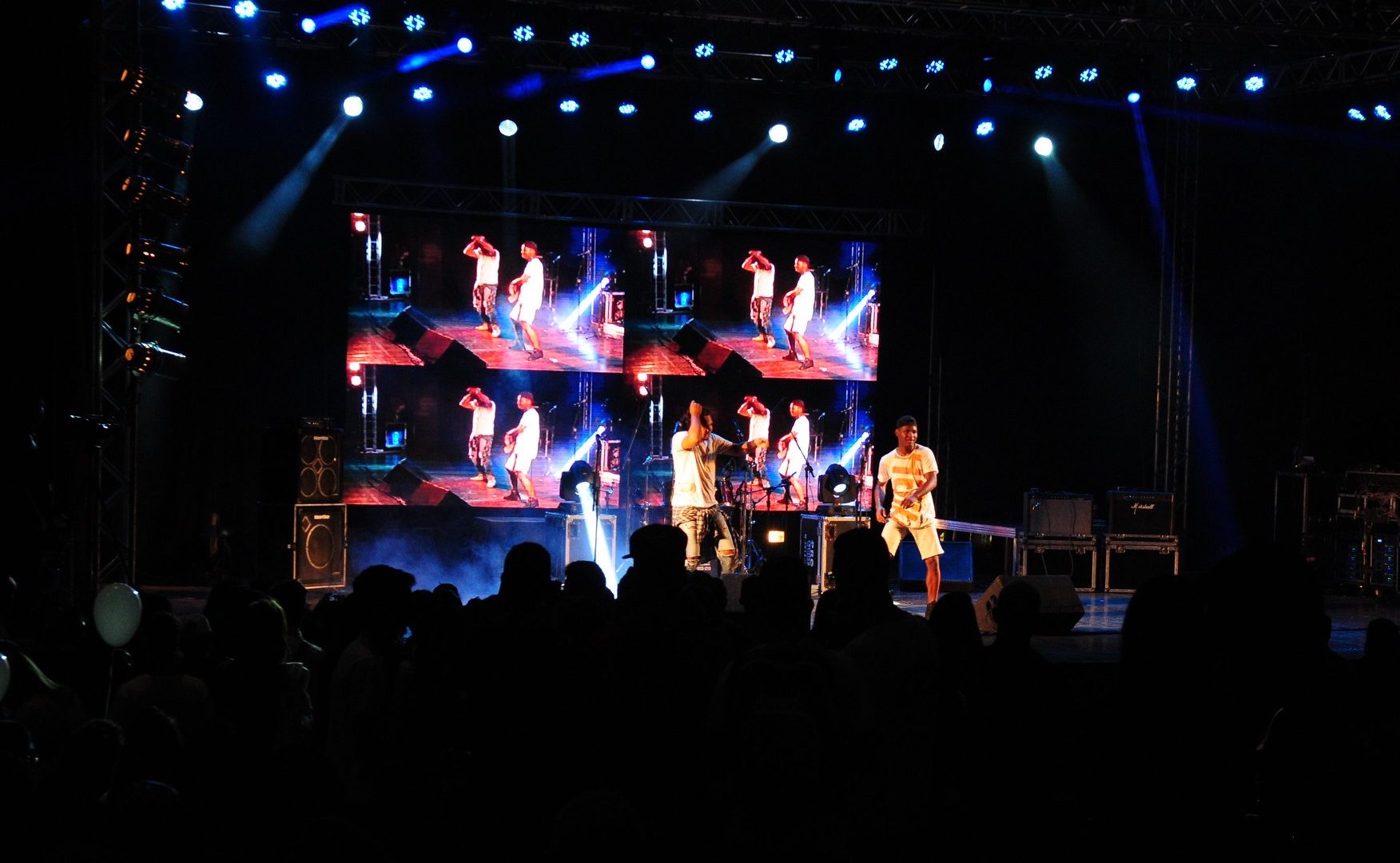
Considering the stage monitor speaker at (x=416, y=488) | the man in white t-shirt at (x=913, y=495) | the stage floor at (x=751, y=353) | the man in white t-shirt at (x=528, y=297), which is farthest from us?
the stage floor at (x=751, y=353)

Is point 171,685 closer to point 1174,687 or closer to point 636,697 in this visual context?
point 636,697

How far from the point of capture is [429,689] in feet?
12.7

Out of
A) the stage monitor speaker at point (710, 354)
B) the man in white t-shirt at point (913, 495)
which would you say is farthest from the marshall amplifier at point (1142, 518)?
the stage monitor speaker at point (710, 354)

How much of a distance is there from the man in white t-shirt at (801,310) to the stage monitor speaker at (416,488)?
4.04 metres

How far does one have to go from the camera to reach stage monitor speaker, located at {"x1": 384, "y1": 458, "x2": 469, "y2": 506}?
13.8m

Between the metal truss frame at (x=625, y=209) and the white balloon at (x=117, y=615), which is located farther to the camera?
the metal truss frame at (x=625, y=209)

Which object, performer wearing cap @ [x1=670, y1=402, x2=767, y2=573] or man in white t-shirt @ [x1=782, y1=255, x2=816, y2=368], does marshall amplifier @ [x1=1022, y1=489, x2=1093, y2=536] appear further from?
performer wearing cap @ [x1=670, y1=402, x2=767, y2=573]

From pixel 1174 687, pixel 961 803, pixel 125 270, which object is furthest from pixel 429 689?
pixel 125 270

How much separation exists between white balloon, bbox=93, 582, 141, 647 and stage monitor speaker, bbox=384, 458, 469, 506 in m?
8.49

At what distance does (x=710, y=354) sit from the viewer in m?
14.7

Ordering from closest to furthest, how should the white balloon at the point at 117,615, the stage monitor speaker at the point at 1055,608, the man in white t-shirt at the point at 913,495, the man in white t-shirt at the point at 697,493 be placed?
the white balloon at the point at 117,615
the stage monitor speaker at the point at 1055,608
the man in white t-shirt at the point at 913,495
the man in white t-shirt at the point at 697,493

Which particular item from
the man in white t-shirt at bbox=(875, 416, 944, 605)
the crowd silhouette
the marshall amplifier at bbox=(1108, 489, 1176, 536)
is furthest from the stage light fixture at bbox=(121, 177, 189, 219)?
the marshall amplifier at bbox=(1108, 489, 1176, 536)

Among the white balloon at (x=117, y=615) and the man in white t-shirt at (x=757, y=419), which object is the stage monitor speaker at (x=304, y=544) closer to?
the man in white t-shirt at (x=757, y=419)

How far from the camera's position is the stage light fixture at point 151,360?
905 centimetres
